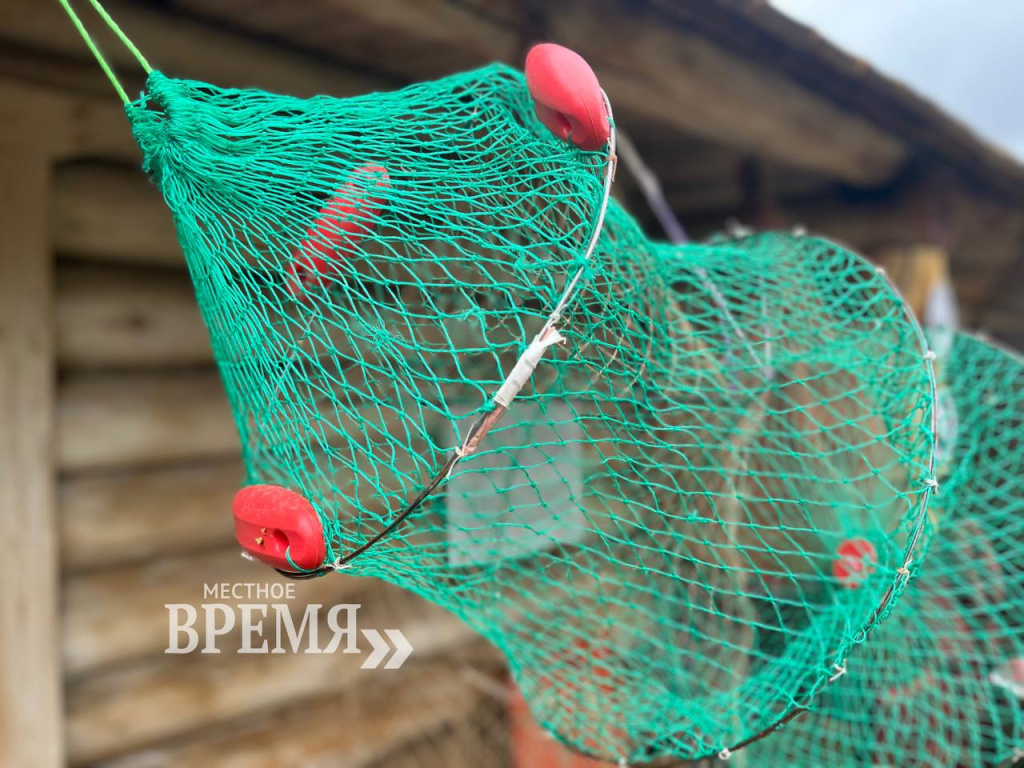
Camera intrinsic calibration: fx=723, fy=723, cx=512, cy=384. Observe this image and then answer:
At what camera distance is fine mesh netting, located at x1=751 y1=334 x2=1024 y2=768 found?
1.14 metres

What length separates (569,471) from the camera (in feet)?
3.86

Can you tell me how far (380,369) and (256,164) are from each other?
0.26m

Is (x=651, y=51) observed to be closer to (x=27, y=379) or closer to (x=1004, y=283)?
(x=27, y=379)

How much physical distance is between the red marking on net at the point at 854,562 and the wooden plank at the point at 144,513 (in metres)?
1.19

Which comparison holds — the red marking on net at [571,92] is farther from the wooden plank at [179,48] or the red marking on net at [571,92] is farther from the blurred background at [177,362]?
the wooden plank at [179,48]

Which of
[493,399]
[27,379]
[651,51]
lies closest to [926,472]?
[493,399]

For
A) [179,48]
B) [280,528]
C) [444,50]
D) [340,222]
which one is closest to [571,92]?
[340,222]

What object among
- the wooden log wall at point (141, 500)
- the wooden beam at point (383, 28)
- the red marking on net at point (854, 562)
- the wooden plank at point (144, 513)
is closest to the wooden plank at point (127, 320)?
the wooden log wall at point (141, 500)

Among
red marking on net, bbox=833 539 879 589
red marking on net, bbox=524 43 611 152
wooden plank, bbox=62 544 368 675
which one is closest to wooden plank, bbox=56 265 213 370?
wooden plank, bbox=62 544 368 675

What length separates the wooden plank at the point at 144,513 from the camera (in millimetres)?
1342

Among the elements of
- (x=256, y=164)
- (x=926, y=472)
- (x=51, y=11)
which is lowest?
(x=926, y=472)

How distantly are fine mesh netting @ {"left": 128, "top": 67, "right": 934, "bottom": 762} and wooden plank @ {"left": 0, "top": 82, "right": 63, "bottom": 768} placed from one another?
0.51 metres

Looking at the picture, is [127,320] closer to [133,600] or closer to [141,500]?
[141,500]

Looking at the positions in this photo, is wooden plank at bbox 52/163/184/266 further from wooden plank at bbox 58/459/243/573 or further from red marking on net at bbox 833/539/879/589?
red marking on net at bbox 833/539/879/589
